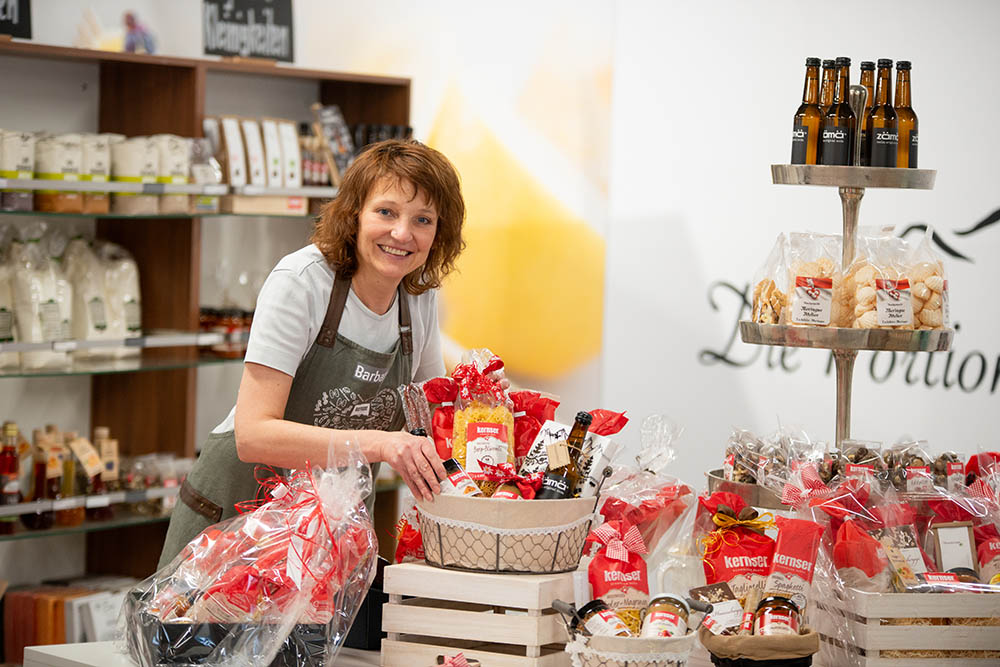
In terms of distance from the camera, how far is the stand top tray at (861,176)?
2.33 meters

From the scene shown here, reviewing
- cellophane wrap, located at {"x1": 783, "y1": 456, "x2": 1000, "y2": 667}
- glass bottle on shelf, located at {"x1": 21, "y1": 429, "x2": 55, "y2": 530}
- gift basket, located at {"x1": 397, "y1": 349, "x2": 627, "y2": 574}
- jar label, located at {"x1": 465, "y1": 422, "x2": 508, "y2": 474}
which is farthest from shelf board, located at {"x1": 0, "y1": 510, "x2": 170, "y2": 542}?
cellophane wrap, located at {"x1": 783, "y1": 456, "x2": 1000, "y2": 667}

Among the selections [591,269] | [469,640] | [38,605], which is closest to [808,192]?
[591,269]

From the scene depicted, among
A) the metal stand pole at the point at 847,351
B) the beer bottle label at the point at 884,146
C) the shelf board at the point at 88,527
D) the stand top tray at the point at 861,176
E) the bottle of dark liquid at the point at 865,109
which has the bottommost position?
the shelf board at the point at 88,527

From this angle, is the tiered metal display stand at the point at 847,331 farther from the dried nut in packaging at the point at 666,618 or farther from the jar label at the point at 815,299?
the dried nut in packaging at the point at 666,618

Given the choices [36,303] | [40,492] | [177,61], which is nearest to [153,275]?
[36,303]

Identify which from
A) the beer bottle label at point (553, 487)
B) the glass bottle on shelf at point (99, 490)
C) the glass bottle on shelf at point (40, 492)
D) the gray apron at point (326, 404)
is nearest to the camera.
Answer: the beer bottle label at point (553, 487)

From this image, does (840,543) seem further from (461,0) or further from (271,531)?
(461,0)

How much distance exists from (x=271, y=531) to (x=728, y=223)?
289 cm

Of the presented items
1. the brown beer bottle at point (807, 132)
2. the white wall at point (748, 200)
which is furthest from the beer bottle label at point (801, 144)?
the white wall at point (748, 200)

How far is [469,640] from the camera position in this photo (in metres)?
1.92

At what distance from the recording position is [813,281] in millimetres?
2271

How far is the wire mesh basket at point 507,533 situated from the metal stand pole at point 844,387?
75 cm

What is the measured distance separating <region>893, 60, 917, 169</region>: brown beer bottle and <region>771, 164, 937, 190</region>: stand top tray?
5cm

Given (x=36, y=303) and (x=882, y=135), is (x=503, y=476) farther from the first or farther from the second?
(x=36, y=303)
